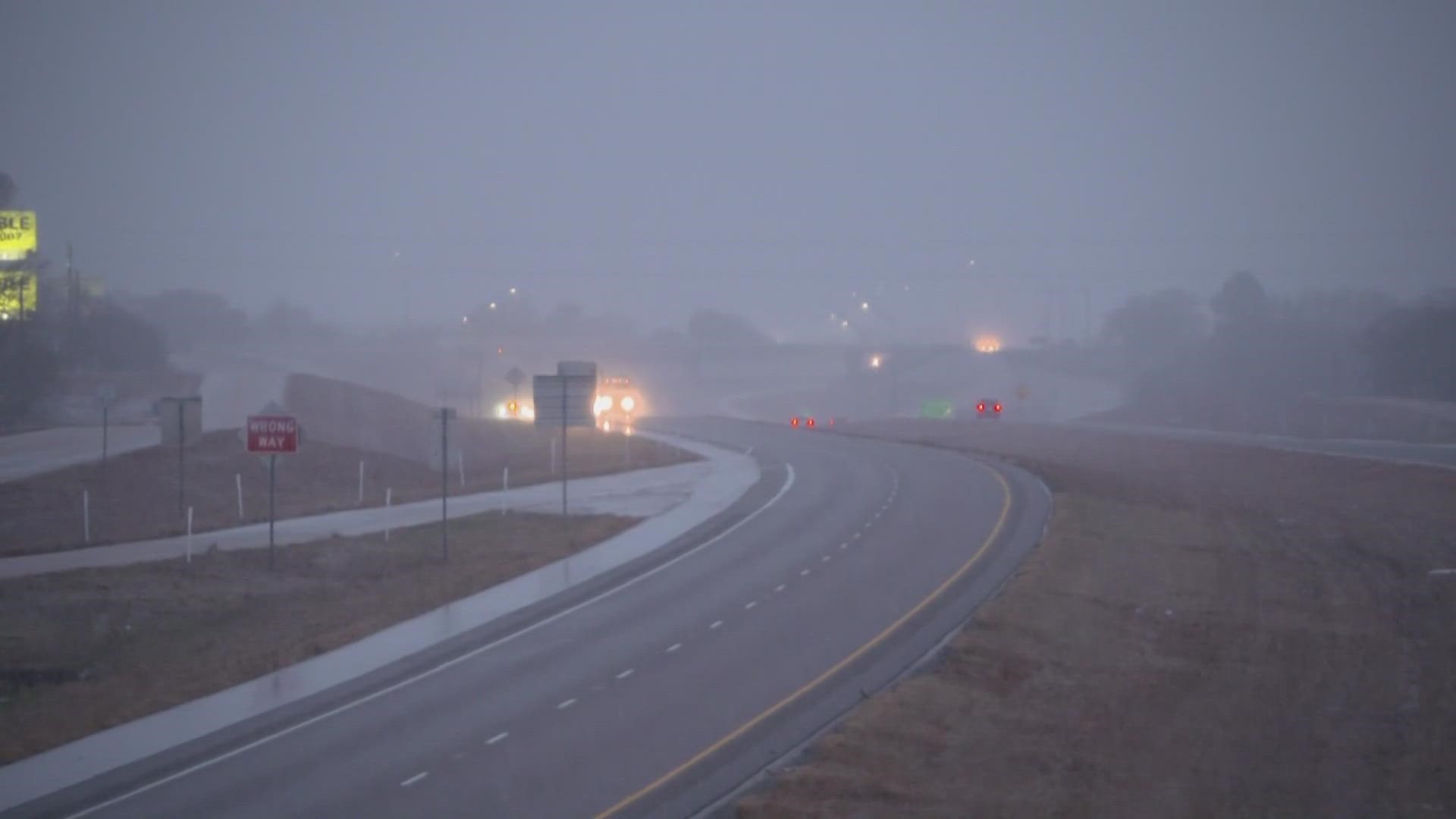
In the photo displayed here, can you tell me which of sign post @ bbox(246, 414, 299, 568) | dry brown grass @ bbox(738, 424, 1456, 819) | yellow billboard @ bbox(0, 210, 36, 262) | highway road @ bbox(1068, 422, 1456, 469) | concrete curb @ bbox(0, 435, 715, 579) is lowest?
dry brown grass @ bbox(738, 424, 1456, 819)

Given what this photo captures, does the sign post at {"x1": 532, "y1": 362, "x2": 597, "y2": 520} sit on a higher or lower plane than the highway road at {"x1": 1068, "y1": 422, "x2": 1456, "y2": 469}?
higher

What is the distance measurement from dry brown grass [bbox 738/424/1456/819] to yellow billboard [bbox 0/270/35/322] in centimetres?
→ 6191

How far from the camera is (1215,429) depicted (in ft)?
220

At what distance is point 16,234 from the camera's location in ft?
260

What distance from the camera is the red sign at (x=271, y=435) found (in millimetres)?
23203

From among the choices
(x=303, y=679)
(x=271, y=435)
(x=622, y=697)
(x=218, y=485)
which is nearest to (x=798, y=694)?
(x=622, y=697)

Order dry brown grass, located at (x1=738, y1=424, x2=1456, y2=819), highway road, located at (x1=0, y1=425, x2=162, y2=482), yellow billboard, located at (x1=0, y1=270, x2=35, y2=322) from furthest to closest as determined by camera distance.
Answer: yellow billboard, located at (x1=0, y1=270, x2=35, y2=322) < highway road, located at (x1=0, y1=425, x2=162, y2=482) < dry brown grass, located at (x1=738, y1=424, x2=1456, y2=819)

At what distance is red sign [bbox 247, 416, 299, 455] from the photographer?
23.2 m

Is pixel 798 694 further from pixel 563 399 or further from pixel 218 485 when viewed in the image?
pixel 218 485

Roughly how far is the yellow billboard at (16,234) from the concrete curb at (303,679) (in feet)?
227

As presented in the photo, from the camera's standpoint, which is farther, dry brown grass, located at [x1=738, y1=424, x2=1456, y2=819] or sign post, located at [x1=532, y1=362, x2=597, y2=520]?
sign post, located at [x1=532, y1=362, x2=597, y2=520]

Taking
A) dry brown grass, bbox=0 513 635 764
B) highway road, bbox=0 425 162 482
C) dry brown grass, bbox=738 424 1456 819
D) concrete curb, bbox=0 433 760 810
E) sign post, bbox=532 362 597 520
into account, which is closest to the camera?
dry brown grass, bbox=738 424 1456 819

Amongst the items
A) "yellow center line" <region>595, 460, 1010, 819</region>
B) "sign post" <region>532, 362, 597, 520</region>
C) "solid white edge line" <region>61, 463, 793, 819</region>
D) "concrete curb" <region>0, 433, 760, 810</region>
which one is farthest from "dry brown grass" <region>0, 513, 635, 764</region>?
"yellow center line" <region>595, 460, 1010, 819</region>

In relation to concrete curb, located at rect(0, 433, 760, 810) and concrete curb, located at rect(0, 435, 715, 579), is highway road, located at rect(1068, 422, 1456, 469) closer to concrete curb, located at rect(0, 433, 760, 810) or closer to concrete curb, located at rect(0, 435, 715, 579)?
concrete curb, located at rect(0, 435, 715, 579)
